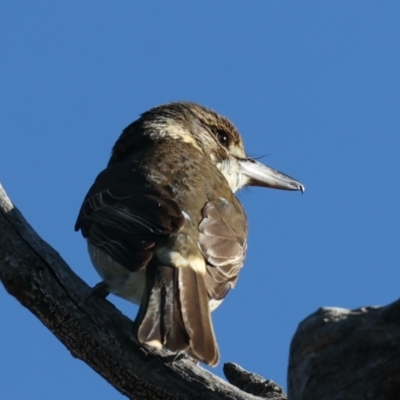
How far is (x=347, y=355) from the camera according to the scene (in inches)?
229

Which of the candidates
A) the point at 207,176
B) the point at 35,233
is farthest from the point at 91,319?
the point at 207,176

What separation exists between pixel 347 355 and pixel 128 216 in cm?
238

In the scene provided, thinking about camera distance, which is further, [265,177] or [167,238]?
[265,177]

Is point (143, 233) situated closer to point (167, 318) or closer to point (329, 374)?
point (167, 318)

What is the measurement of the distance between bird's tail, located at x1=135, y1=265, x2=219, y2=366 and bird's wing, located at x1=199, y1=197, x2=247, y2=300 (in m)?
0.20

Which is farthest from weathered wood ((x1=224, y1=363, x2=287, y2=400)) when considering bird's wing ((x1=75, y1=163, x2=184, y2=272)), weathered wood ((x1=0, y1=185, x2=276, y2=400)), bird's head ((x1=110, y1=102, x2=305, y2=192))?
bird's head ((x1=110, y1=102, x2=305, y2=192))

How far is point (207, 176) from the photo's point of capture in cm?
877

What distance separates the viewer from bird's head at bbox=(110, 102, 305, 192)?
10180 millimetres

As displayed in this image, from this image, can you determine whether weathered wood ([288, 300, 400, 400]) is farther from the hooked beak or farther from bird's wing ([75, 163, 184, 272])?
the hooked beak

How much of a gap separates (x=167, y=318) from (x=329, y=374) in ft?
4.12

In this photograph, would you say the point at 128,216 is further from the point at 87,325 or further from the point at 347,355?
the point at 347,355

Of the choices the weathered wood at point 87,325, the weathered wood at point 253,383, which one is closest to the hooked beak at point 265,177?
the weathered wood at point 253,383

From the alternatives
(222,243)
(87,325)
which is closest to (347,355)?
(87,325)

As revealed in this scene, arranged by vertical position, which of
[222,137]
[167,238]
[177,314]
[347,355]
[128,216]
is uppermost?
[222,137]
